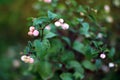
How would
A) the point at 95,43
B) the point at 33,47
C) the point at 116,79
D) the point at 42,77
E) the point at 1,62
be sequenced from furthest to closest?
the point at 1,62 → the point at 116,79 → the point at 42,77 → the point at 95,43 → the point at 33,47

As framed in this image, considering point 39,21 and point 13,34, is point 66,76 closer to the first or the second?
point 39,21

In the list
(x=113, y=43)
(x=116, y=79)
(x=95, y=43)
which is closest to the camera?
(x=95, y=43)

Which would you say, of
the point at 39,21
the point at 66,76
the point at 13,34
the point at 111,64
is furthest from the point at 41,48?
the point at 13,34

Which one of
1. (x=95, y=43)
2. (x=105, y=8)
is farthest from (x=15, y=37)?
(x=95, y=43)

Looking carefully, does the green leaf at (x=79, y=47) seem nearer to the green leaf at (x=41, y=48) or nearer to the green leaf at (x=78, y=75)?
the green leaf at (x=78, y=75)

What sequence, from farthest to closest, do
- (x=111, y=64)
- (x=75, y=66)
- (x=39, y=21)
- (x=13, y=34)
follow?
(x=13, y=34), (x=75, y=66), (x=111, y=64), (x=39, y=21)

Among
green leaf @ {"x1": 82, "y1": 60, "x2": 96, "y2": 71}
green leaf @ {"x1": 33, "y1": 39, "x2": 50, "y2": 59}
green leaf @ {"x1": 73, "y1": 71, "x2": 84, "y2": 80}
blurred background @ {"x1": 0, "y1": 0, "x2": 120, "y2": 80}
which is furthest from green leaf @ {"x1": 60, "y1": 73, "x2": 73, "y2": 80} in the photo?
blurred background @ {"x1": 0, "y1": 0, "x2": 120, "y2": 80}

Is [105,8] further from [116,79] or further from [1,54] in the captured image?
[1,54]

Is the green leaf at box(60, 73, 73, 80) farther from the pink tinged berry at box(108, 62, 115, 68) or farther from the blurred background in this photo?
the blurred background
